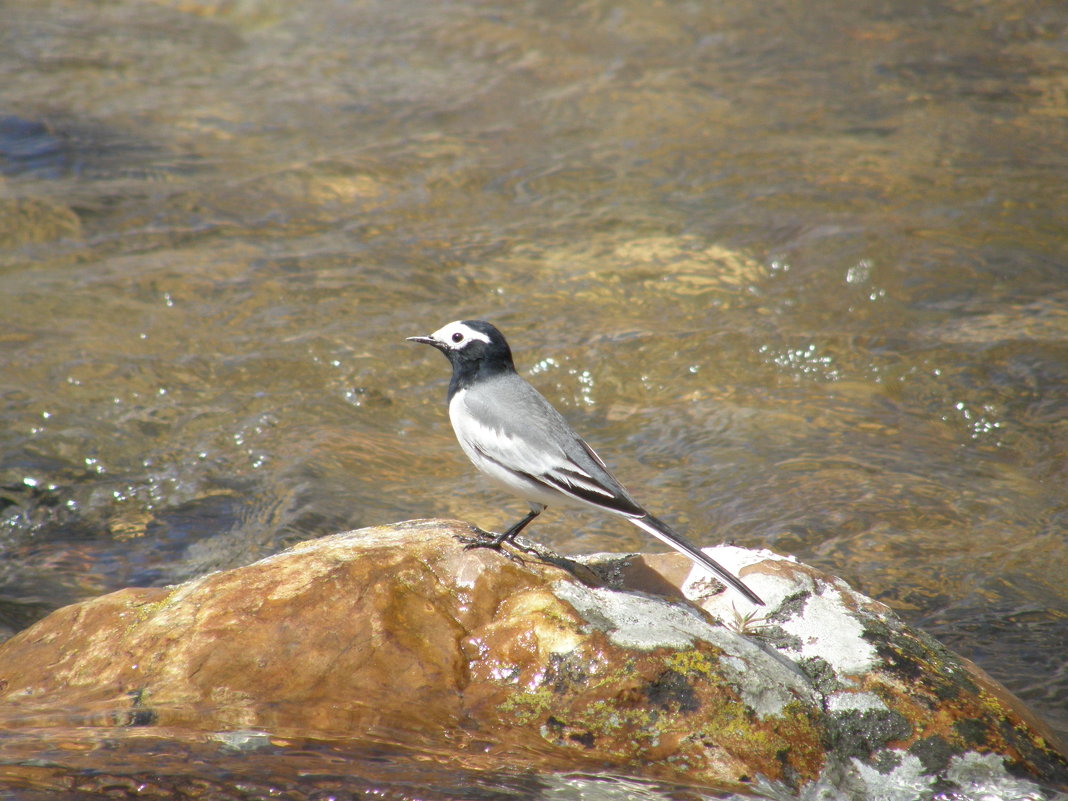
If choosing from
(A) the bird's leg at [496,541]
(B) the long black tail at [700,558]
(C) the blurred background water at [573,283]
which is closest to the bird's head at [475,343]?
(A) the bird's leg at [496,541]

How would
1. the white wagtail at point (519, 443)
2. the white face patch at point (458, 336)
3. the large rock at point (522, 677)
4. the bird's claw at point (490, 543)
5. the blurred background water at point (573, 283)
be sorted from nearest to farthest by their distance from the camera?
the large rock at point (522, 677) < the bird's claw at point (490, 543) < the white wagtail at point (519, 443) < the white face patch at point (458, 336) < the blurred background water at point (573, 283)

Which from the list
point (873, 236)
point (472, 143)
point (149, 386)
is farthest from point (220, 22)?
point (873, 236)

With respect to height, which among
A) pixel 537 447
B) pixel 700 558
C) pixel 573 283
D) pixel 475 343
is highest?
pixel 475 343

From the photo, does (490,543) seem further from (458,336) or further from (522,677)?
(458,336)

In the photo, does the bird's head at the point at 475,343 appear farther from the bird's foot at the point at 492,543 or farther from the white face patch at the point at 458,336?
the bird's foot at the point at 492,543

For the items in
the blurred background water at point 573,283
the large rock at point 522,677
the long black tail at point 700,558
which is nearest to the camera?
the large rock at point 522,677

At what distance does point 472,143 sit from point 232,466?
735 centimetres

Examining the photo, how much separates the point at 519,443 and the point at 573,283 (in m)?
5.91

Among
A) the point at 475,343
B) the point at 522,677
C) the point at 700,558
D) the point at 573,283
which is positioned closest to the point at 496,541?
the point at 522,677

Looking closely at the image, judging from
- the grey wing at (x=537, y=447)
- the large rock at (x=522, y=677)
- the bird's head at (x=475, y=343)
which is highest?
the bird's head at (x=475, y=343)

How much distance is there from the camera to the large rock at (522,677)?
4105mm

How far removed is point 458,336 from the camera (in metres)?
5.95

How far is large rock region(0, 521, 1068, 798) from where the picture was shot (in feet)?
13.5

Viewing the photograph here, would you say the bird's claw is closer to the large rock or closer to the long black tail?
the large rock
